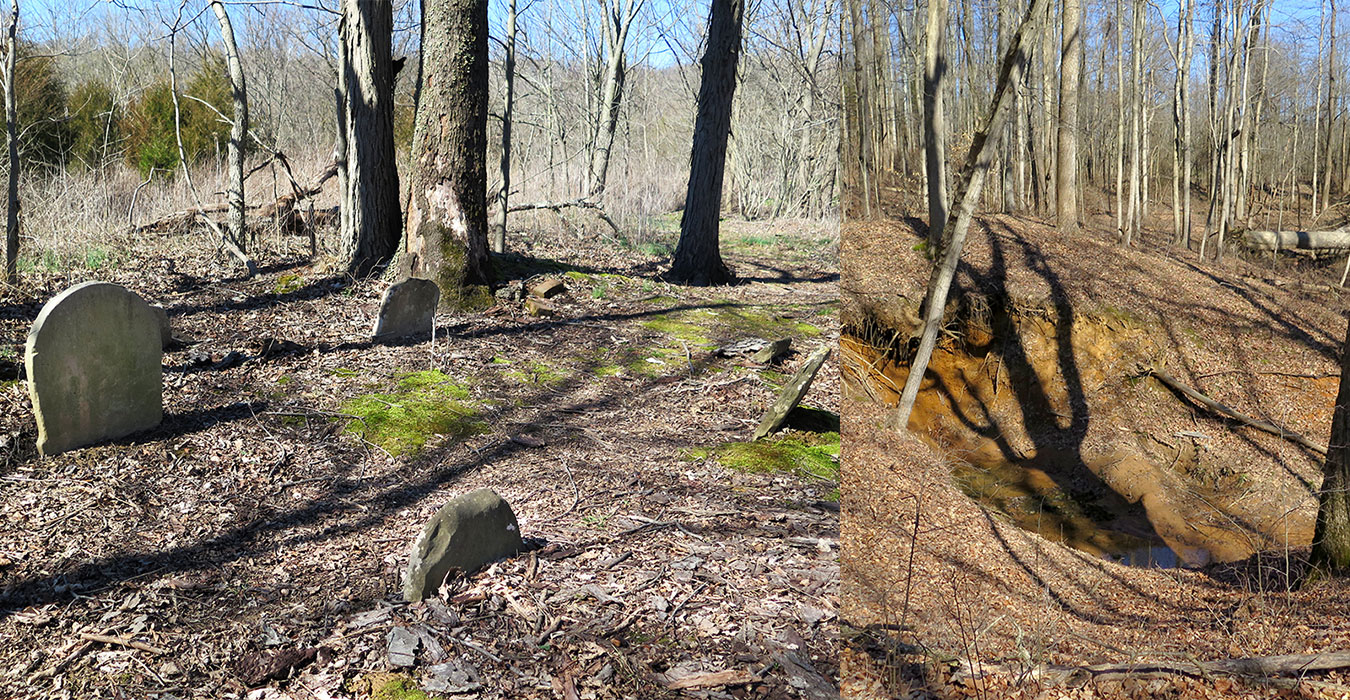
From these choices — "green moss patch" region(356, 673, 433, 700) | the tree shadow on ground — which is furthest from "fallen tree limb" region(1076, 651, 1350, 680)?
"green moss patch" region(356, 673, 433, 700)

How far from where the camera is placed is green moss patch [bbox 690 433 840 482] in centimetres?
436

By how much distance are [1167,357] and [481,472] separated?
1126cm

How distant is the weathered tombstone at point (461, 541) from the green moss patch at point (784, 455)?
58.6 inches

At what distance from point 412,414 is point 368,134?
4.45 m

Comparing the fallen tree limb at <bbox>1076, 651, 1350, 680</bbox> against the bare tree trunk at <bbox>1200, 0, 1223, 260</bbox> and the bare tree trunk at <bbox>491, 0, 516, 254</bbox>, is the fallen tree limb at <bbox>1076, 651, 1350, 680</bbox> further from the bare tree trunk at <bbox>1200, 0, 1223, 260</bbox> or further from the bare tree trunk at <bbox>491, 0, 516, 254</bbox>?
the bare tree trunk at <bbox>1200, 0, 1223, 260</bbox>

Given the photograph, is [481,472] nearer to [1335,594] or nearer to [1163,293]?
[1335,594]

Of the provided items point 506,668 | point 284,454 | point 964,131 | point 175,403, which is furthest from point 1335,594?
point 964,131

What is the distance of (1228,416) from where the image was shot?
36.8 feet

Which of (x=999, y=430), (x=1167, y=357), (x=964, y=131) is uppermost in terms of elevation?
(x=964, y=131)

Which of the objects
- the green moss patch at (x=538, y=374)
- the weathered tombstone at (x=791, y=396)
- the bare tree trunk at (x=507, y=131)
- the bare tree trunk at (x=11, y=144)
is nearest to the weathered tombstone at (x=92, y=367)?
the green moss patch at (x=538, y=374)

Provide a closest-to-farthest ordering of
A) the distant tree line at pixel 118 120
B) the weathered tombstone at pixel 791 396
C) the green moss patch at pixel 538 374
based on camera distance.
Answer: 1. the weathered tombstone at pixel 791 396
2. the green moss patch at pixel 538 374
3. the distant tree line at pixel 118 120

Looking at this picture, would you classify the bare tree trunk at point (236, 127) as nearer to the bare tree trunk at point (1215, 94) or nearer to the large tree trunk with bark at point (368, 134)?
the large tree trunk with bark at point (368, 134)

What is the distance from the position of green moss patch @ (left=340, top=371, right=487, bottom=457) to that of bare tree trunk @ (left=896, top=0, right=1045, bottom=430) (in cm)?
387

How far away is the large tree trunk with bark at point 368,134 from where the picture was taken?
8141 mm
